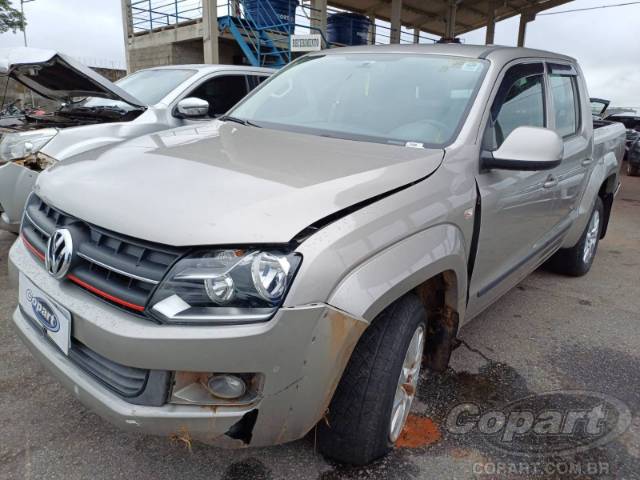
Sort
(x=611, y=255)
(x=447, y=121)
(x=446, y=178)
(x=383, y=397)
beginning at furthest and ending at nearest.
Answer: (x=611, y=255) < (x=447, y=121) < (x=446, y=178) < (x=383, y=397)

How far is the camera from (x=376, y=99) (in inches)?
108

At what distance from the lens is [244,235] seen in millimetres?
1547

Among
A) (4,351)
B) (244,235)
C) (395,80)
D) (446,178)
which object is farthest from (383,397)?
(4,351)

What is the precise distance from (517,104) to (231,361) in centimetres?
220

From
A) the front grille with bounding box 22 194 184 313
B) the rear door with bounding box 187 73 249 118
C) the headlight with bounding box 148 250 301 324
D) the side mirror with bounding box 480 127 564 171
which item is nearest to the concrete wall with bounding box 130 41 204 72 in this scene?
the rear door with bounding box 187 73 249 118

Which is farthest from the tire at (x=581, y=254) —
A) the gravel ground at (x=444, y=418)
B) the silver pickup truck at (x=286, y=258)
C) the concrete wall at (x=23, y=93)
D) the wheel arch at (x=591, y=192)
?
the concrete wall at (x=23, y=93)

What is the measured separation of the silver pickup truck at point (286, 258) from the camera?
154 cm

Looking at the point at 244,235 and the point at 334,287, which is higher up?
the point at 244,235

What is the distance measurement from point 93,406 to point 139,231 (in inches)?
23.6

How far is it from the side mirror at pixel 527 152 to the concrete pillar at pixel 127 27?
50.0 ft

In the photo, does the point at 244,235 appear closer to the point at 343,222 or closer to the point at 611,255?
the point at 343,222

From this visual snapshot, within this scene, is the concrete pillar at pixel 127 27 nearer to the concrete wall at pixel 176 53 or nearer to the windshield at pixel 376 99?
the concrete wall at pixel 176 53

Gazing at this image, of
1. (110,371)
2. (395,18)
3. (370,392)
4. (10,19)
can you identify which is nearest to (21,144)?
(110,371)

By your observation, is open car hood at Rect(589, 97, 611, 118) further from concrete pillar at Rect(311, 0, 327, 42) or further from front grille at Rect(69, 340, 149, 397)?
front grille at Rect(69, 340, 149, 397)
